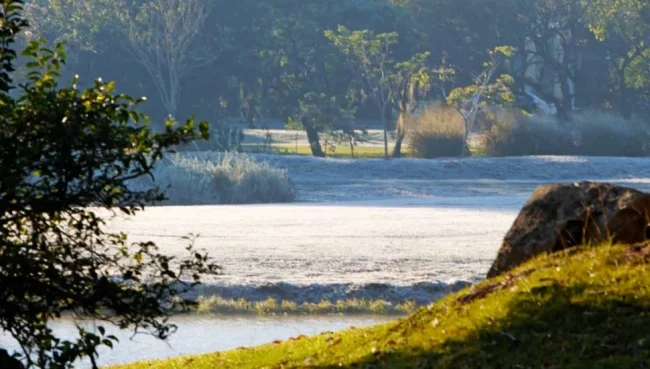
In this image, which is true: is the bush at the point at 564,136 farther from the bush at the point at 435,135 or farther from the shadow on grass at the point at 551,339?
the shadow on grass at the point at 551,339

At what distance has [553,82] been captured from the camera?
6144cm

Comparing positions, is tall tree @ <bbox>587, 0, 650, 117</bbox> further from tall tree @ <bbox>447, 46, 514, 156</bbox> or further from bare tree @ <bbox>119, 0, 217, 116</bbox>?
bare tree @ <bbox>119, 0, 217, 116</bbox>

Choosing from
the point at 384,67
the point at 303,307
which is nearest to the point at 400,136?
the point at 384,67

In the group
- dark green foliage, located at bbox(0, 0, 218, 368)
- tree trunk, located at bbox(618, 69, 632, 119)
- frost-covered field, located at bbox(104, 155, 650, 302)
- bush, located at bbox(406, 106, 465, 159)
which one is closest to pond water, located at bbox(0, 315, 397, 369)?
frost-covered field, located at bbox(104, 155, 650, 302)

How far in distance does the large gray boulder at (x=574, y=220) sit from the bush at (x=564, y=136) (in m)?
33.5

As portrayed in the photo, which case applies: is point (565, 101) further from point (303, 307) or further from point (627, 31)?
point (303, 307)

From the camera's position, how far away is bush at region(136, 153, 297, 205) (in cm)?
2923

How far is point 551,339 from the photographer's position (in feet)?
21.7

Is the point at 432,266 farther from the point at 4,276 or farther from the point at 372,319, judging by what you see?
the point at 4,276

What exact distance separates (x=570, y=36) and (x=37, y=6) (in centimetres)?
2234

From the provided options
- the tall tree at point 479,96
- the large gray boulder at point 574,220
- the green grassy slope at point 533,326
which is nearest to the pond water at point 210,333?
the green grassy slope at point 533,326

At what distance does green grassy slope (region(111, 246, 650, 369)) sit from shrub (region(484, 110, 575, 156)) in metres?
34.3

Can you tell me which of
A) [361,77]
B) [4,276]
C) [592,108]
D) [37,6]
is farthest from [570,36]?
[4,276]

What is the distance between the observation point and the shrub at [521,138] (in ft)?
138
